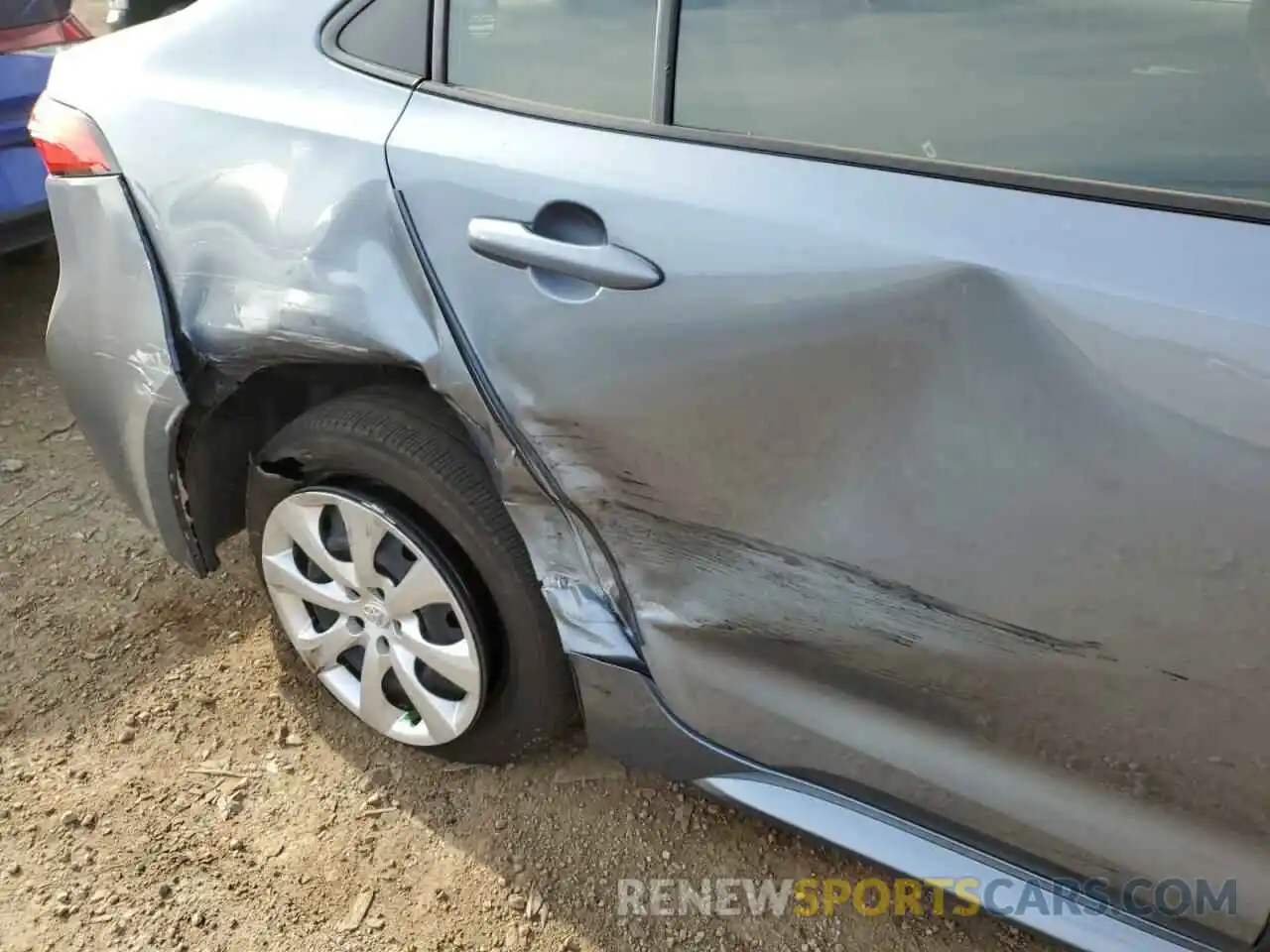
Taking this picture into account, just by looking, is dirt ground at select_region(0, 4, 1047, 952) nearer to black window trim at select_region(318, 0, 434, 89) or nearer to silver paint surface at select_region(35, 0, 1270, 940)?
silver paint surface at select_region(35, 0, 1270, 940)

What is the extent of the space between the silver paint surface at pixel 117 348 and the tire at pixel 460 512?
201 millimetres

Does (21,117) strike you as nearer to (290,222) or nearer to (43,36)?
(43,36)

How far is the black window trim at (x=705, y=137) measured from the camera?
110cm

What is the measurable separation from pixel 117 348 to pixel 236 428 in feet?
0.81

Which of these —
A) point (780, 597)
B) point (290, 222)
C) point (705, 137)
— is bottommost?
point (780, 597)

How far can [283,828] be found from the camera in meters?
1.91

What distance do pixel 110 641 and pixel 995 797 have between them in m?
1.89

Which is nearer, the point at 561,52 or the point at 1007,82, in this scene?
the point at 1007,82

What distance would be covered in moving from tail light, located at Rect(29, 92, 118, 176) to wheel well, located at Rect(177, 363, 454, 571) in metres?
0.43

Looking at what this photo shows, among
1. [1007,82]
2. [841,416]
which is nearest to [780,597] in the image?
[841,416]

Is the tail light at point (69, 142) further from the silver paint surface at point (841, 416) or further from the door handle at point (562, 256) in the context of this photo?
the door handle at point (562, 256)

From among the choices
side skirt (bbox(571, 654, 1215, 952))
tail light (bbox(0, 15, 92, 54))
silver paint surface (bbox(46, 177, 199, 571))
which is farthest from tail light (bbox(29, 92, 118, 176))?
tail light (bbox(0, 15, 92, 54))

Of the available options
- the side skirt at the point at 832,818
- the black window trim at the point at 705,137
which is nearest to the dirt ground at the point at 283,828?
the side skirt at the point at 832,818

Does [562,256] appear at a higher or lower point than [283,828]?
higher
